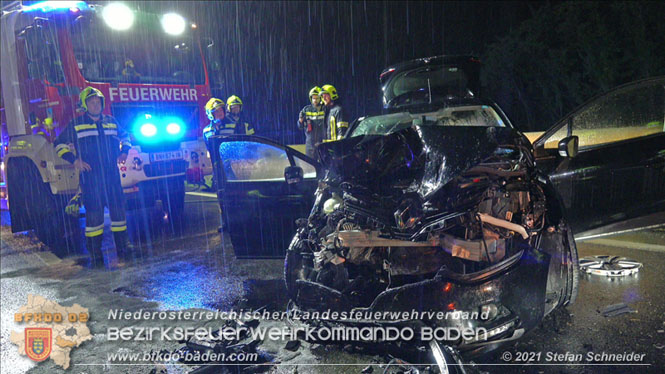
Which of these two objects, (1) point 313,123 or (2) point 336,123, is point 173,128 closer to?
(1) point 313,123

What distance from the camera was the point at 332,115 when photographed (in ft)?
21.5

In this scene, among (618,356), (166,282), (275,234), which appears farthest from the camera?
(166,282)

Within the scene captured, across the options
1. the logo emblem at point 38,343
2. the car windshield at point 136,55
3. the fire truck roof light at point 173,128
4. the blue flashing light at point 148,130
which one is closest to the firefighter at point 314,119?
the fire truck roof light at point 173,128

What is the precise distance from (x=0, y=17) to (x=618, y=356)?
8365 millimetres

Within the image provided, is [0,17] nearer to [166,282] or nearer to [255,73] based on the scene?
[166,282]

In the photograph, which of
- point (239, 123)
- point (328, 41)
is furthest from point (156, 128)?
point (328, 41)

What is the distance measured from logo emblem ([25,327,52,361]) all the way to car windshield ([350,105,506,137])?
3001mm

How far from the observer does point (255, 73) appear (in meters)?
20.5

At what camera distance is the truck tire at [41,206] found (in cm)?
620

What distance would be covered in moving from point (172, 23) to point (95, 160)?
10.1ft

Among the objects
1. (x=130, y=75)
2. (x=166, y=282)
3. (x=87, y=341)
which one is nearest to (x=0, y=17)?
(x=130, y=75)

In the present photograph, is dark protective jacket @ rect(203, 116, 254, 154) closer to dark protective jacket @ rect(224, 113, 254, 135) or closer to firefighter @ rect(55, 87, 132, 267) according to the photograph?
dark protective jacket @ rect(224, 113, 254, 135)

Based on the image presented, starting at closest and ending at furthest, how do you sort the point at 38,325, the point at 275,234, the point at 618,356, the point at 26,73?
the point at 618,356
the point at 38,325
the point at 275,234
the point at 26,73

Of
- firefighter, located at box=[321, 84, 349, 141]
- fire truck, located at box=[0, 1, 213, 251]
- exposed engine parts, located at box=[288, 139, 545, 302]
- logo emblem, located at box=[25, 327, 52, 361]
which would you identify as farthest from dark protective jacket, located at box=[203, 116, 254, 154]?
exposed engine parts, located at box=[288, 139, 545, 302]
